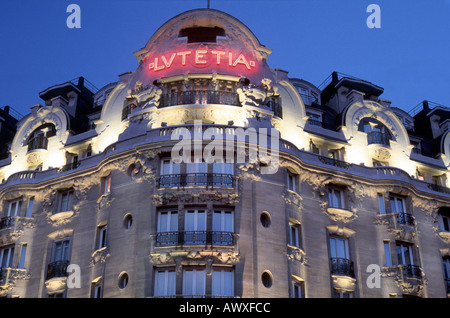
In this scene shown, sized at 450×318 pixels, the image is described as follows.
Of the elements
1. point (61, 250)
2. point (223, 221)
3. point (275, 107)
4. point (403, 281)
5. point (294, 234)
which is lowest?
point (403, 281)

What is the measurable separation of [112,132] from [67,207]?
506 cm

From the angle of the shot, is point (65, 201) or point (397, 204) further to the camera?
point (397, 204)

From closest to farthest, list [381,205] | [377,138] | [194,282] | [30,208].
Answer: [194,282] < [381,205] < [30,208] < [377,138]

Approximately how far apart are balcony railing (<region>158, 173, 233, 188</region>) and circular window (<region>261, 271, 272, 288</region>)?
474cm

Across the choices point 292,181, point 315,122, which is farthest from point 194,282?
point 315,122

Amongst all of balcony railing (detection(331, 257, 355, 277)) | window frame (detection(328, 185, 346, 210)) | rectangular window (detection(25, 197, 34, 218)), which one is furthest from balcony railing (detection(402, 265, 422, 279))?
rectangular window (detection(25, 197, 34, 218))

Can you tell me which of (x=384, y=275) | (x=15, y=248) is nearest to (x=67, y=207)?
(x=15, y=248)

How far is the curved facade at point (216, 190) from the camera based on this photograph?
34.6m

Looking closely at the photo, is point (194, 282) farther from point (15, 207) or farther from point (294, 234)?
point (15, 207)

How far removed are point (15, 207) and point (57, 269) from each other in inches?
226

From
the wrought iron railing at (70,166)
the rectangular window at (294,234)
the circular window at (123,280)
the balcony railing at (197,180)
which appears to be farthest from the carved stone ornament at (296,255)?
the wrought iron railing at (70,166)

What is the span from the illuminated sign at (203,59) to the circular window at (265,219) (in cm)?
947

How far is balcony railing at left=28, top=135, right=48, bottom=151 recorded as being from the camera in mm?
43500

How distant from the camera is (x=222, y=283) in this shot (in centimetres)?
3334
